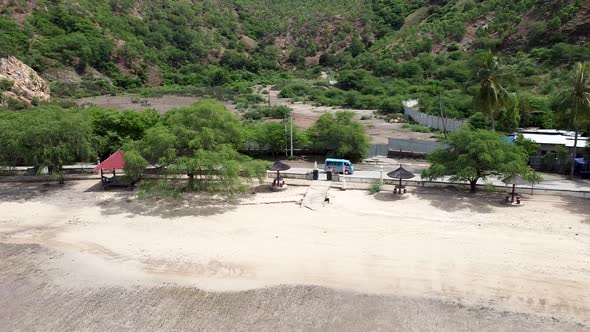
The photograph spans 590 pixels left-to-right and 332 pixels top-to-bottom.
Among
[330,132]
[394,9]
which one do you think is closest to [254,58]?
[394,9]

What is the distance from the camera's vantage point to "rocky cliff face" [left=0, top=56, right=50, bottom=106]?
68812mm

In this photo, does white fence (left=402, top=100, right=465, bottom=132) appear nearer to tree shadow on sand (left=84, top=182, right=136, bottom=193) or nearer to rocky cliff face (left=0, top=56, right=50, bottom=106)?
tree shadow on sand (left=84, top=182, right=136, bottom=193)

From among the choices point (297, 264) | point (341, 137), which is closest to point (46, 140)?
point (297, 264)

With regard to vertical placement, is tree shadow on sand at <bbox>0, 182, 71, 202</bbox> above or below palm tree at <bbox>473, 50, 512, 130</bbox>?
below

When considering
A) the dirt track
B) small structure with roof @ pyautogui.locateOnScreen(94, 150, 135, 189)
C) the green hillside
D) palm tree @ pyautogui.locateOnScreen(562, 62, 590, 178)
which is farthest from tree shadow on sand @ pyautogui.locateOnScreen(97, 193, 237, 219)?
the green hillside

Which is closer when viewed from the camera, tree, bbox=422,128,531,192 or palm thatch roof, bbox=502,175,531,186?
tree, bbox=422,128,531,192

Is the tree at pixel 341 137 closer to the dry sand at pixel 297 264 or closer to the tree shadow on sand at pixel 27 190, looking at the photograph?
the dry sand at pixel 297 264

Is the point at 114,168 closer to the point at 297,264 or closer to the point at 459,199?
the point at 297,264

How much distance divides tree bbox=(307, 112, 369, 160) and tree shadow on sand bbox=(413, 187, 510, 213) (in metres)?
9.38

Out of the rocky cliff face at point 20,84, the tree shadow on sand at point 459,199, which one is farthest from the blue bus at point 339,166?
the rocky cliff face at point 20,84

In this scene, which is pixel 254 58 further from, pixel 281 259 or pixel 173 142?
pixel 281 259

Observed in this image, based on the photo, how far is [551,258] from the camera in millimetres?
21188

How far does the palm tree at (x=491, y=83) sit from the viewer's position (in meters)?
36.7

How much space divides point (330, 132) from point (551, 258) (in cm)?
2183
